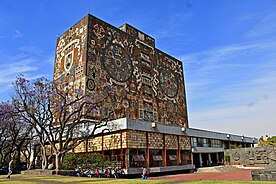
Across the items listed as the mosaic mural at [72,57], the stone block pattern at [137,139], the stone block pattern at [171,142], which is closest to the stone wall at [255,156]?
the stone block pattern at [171,142]

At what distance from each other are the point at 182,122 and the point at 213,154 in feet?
29.1

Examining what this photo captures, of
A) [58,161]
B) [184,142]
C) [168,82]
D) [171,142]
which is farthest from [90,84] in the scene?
[168,82]

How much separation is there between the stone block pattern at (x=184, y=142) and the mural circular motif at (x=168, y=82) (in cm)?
1582

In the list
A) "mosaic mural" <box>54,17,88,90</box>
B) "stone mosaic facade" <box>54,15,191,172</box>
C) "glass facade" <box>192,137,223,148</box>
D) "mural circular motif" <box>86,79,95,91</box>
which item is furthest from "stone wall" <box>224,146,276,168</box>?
"mosaic mural" <box>54,17,88,90</box>

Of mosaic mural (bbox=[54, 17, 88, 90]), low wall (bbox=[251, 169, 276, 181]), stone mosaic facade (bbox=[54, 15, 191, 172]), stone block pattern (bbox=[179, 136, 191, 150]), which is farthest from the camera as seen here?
mosaic mural (bbox=[54, 17, 88, 90])

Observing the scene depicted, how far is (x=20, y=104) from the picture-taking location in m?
24.6

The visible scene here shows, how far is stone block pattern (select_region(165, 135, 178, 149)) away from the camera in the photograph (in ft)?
97.5

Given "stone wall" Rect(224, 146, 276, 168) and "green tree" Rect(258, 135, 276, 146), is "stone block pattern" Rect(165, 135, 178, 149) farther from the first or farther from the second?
"green tree" Rect(258, 135, 276, 146)

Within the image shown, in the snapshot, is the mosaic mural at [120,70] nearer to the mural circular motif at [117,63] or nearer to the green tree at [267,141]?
the mural circular motif at [117,63]

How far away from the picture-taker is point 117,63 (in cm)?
3894

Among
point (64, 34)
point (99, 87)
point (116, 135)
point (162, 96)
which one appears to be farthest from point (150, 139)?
point (64, 34)

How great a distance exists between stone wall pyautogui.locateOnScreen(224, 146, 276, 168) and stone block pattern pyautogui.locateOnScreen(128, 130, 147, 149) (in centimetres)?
1612

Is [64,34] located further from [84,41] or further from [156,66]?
[156,66]

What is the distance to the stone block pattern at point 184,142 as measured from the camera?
105ft
